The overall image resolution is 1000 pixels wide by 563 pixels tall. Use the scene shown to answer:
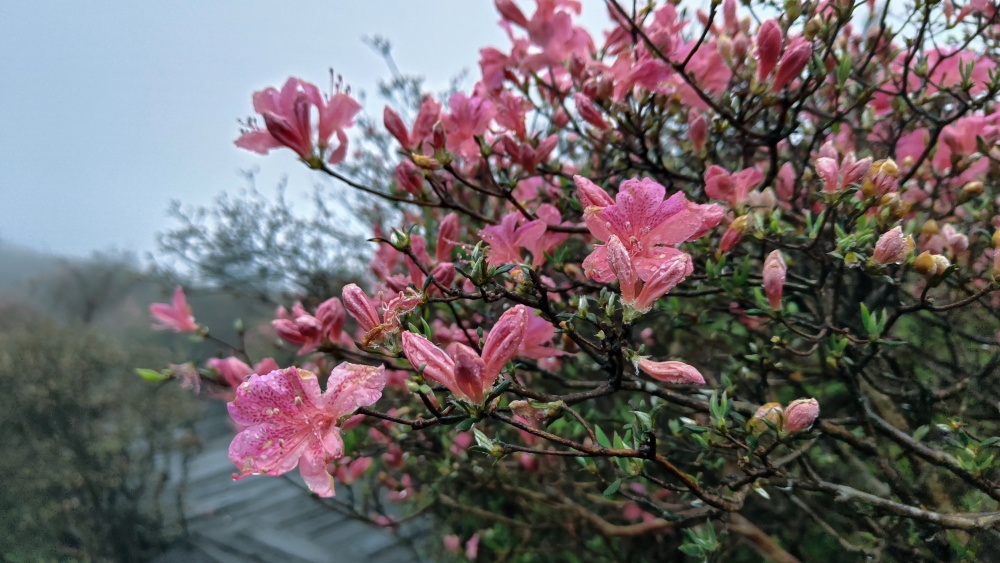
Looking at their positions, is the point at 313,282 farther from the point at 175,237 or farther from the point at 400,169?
the point at 400,169

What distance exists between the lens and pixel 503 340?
0.53m

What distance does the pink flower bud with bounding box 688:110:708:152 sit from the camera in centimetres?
95

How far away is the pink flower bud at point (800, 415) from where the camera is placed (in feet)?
1.91

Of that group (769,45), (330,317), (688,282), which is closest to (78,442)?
(330,317)

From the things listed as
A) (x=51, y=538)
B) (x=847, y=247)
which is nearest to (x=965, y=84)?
(x=847, y=247)

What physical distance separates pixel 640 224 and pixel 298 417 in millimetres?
439

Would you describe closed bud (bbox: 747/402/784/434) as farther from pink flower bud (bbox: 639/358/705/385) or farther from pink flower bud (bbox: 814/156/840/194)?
pink flower bud (bbox: 814/156/840/194)

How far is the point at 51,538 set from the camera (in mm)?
2486

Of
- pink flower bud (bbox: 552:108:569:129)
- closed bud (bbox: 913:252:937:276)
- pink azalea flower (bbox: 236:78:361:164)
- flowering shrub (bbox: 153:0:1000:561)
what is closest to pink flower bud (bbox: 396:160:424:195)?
flowering shrub (bbox: 153:0:1000:561)

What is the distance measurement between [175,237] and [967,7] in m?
3.83

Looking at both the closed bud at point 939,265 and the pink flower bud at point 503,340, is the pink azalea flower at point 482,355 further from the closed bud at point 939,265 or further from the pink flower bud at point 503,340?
the closed bud at point 939,265

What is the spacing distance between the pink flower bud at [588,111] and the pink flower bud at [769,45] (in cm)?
26

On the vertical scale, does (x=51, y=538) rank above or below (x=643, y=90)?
below

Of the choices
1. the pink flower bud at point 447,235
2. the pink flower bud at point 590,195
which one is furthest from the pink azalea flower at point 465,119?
the pink flower bud at point 590,195
